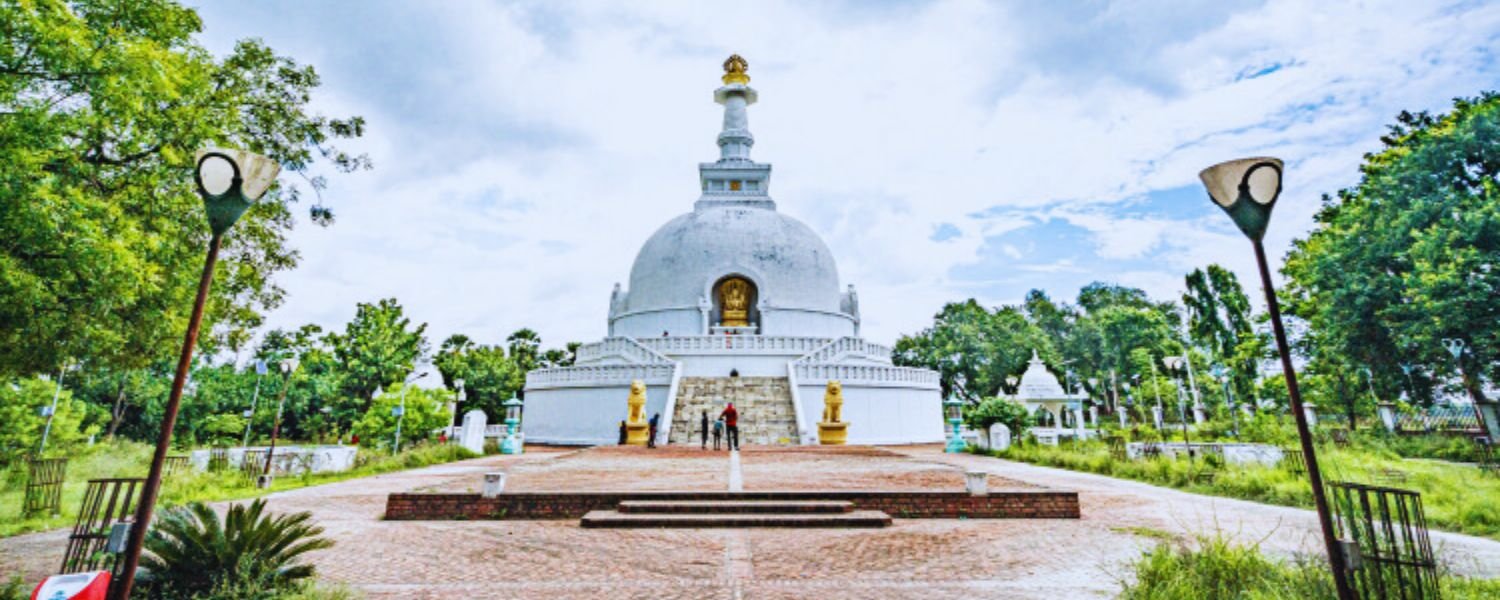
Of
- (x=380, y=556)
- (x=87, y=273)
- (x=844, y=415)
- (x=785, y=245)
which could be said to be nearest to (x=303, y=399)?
(x=785, y=245)

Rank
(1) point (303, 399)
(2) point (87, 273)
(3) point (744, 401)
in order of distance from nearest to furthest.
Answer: (2) point (87, 273), (3) point (744, 401), (1) point (303, 399)

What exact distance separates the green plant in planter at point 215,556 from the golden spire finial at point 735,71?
39.9m

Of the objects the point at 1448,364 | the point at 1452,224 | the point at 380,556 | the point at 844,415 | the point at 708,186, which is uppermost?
the point at 708,186

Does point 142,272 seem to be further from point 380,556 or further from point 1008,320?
point 1008,320

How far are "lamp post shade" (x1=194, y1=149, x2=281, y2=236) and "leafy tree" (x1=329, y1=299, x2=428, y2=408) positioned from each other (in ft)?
108

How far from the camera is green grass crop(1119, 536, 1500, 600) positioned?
4488mm

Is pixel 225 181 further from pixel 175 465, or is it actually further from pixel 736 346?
pixel 736 346

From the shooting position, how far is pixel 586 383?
23.5 metres

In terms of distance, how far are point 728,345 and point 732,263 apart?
7.34 m

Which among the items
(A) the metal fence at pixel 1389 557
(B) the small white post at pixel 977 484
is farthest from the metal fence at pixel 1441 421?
(A) the metal fence at pixel 1389 557

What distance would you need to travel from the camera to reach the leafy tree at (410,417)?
74.4 feet

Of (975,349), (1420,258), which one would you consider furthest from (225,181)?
(975,349)

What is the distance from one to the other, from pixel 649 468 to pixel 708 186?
27.5 metres

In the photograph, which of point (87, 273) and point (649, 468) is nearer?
point (87, 273)
